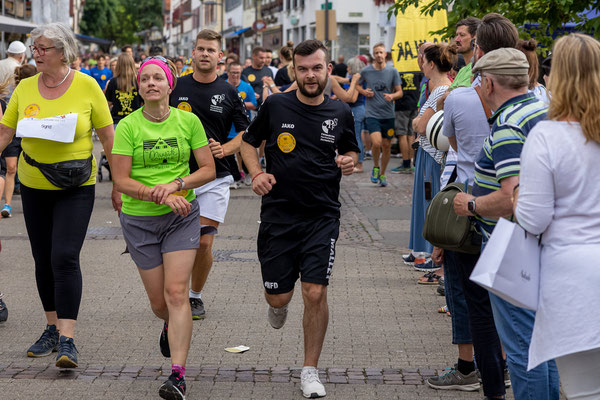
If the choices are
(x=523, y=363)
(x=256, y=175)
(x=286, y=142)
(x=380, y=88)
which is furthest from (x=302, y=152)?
(x=380, y=88)

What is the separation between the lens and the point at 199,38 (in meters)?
7.34

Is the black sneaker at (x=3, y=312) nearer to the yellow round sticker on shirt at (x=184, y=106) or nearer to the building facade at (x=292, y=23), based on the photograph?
the yellow round sticker on shirt at (x=184, y=106)

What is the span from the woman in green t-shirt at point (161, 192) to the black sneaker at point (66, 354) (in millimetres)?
625

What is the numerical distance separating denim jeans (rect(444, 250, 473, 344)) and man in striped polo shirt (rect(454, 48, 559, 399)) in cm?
103

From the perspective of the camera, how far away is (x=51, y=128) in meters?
5.86

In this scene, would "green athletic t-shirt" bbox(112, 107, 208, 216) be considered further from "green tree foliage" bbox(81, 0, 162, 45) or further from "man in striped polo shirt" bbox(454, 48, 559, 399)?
"green tree foliage" bbox(81, 0, 162, 45)

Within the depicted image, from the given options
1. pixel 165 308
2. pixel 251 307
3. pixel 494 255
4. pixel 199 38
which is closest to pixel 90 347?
pixel 165 308

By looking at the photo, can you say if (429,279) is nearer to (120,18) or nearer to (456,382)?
(456,382)

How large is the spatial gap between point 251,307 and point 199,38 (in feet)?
6.83

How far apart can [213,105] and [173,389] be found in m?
2.59

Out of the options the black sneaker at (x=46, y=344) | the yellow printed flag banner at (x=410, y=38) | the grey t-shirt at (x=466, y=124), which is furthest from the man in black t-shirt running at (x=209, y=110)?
the yellow printed flag banner at (x=410, y=38)

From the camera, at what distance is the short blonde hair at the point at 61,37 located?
19.6 ft

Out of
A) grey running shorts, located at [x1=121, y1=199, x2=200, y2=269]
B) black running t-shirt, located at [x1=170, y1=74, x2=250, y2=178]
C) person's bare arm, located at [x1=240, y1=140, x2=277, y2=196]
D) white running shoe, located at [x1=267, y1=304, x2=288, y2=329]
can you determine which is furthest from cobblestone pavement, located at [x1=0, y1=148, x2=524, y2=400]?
black running t-shirt, located at [x1=170, y1=74, x2=250, y2=178]

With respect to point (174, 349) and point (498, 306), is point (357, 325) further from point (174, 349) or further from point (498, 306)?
point (498, 306)
